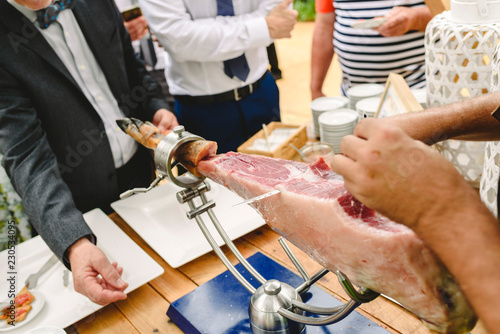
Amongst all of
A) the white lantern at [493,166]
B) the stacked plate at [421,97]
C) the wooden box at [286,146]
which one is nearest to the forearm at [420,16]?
the stacked plate at [421,97]

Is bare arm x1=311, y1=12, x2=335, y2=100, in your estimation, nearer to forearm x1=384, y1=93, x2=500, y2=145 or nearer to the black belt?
the black belt

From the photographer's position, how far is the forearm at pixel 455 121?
0.94m

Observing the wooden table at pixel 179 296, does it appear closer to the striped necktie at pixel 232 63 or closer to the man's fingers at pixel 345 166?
the man's fingers at pixel 345 166

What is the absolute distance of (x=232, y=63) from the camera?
2.39m

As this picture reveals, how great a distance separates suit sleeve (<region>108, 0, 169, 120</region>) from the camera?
85.9 inches

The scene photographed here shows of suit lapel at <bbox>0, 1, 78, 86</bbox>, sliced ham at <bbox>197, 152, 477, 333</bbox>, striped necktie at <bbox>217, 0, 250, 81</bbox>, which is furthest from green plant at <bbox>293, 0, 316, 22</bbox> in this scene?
sliced ham at <bbox>197, 152, 477, 333</bbox>

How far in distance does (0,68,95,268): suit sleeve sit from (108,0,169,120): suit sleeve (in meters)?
0.57

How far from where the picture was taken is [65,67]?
5.97 ft

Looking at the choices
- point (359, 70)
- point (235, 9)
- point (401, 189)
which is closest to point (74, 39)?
point (235, 9)

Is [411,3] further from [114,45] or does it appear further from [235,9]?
[114,45]

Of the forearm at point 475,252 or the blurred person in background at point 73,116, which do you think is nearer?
the forearm at point 475,252

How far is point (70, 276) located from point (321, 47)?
90.0 inches

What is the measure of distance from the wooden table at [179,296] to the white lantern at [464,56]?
60cm

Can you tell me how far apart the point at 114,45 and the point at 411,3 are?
1645mm
